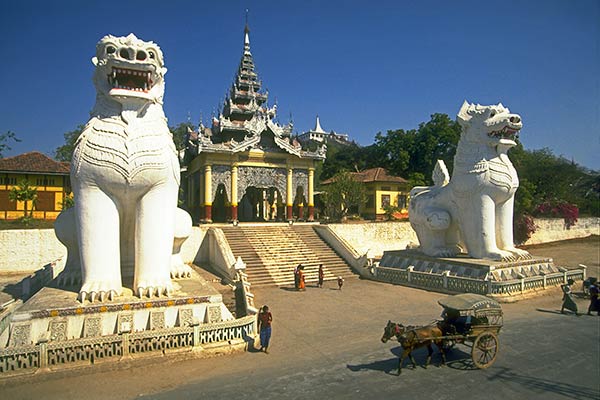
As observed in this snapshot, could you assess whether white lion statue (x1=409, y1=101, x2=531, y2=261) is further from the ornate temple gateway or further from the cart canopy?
the ornate temple gateway

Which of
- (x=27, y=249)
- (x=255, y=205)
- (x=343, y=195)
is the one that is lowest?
(x=27, y=249)

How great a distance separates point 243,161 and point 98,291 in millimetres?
14263

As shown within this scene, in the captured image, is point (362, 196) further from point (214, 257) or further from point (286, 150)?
point (214, 257)

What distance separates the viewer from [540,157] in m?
29.2

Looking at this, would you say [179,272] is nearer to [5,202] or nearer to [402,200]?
[5,202]

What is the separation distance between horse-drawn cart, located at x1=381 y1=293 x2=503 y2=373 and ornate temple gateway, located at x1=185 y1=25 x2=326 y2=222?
1464 centimetres

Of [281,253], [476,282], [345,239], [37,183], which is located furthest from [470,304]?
[37,183]

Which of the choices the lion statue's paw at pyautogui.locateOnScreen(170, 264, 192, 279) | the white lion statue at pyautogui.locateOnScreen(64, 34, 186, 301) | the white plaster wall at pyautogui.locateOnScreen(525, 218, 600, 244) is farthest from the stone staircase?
the white plaster wall at pyautogui.locateOnScreen(525, 218, 600, 244)

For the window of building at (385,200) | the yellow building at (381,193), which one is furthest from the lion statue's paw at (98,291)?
the window of building at (385,200)

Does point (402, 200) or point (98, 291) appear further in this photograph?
point (402, 200)

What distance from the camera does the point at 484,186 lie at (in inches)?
402

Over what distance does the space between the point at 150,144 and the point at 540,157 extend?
31.0 metres

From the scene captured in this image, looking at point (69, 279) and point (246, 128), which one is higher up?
point (246, 128)

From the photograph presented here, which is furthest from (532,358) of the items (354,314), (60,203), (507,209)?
(60,203)
